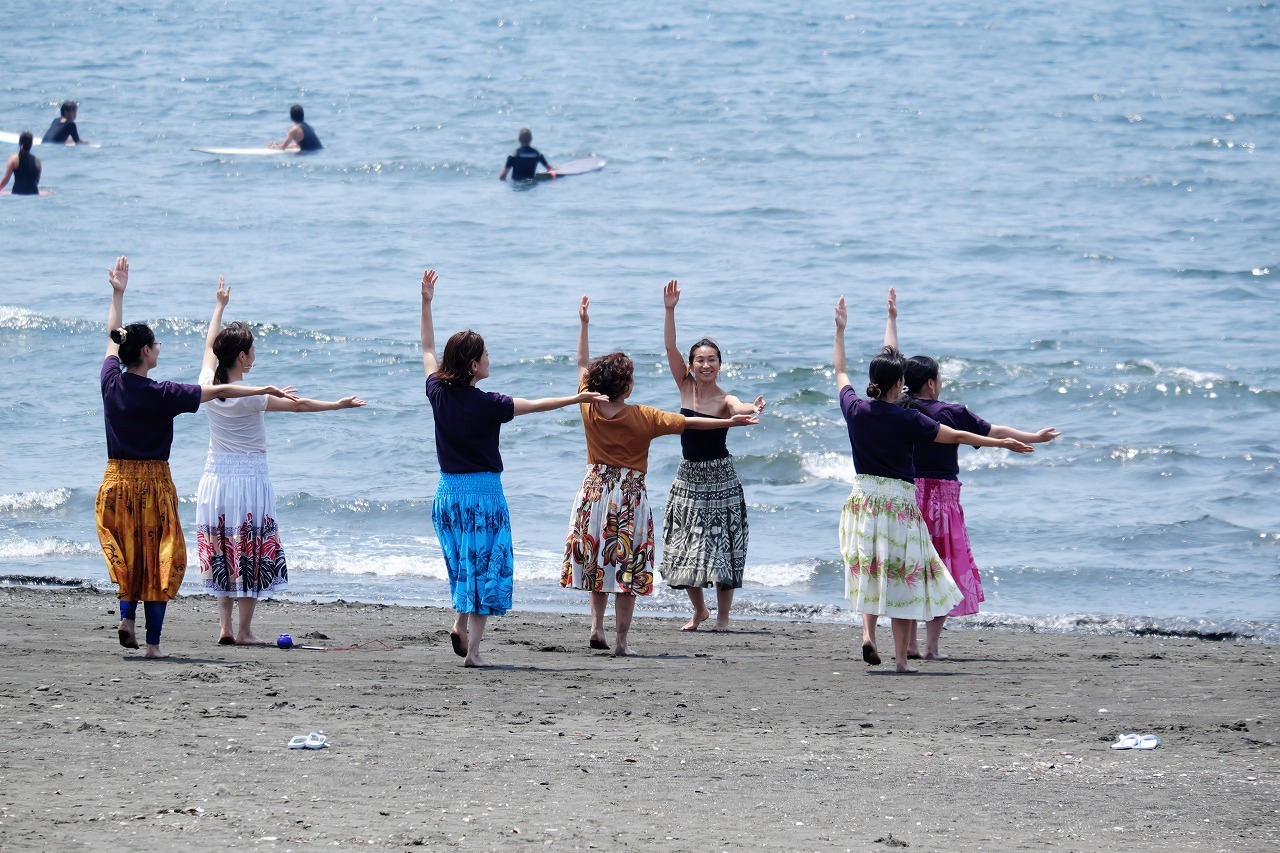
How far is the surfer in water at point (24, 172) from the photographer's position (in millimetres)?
28250

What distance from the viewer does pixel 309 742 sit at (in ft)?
18.9

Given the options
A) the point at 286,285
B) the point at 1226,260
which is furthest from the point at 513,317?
the point at 1226,260

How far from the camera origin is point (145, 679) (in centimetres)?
693

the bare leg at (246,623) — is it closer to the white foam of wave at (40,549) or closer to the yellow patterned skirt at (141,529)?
the yellow patterned skirt at (141,529)

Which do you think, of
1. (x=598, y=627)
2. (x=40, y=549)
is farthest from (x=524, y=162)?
(x=598, y=627)

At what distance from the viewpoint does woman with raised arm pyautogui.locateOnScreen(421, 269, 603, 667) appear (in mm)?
7230

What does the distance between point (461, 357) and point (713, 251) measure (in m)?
18.5

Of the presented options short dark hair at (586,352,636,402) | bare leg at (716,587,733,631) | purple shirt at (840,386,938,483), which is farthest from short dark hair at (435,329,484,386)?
bare leg at (716,587,733,631)

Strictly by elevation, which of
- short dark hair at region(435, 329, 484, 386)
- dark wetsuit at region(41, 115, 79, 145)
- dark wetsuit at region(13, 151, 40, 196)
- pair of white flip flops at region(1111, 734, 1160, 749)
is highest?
dark wetsuit at region(41, 115, 79, 145)

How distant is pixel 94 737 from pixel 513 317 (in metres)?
15.9

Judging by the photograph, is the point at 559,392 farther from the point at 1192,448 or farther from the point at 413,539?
the point at 1192,448

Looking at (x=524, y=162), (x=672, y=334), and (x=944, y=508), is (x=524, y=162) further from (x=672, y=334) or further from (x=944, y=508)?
(x=944, y=508)

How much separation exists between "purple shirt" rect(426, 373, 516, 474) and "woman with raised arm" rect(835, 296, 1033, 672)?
176 cm

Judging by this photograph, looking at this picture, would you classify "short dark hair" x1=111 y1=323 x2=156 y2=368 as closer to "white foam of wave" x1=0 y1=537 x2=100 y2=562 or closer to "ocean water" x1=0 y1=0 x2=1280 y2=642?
"ocean water" x1=0 y1=0 x2=1280 y2=642
